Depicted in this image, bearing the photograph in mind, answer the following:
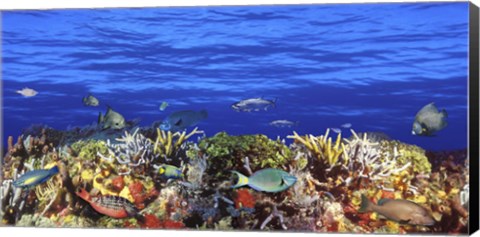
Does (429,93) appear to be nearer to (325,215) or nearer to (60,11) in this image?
(325,215)

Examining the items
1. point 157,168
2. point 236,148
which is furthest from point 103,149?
point 236,148

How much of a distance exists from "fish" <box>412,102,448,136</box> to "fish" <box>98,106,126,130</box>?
3.23m

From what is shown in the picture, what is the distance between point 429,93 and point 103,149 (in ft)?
12.1

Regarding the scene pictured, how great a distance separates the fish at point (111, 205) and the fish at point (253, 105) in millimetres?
1629

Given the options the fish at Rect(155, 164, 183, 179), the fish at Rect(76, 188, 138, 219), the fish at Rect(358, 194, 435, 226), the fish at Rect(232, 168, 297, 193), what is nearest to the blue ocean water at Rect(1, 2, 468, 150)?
the fish at Rect(232, 168, 297, 193)

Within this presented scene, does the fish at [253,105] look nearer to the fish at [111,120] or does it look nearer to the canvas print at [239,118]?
the canvas print at [239,118]

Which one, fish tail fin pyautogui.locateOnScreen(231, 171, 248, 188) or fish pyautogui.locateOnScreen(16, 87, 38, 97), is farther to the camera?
fish pyautogui.locateOnScreen(16, 87, 38, 97)

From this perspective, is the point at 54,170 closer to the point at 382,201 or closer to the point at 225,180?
the point at 225,180

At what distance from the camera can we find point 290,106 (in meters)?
11.3

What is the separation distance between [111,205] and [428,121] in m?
3.64

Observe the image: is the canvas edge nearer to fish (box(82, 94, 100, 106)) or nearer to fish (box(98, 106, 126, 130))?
fish (box(98, 106, 126, 130))

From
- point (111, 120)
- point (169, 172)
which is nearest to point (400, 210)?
point (169, 172)

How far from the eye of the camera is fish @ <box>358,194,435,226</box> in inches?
431

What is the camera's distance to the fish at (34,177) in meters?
11.8
